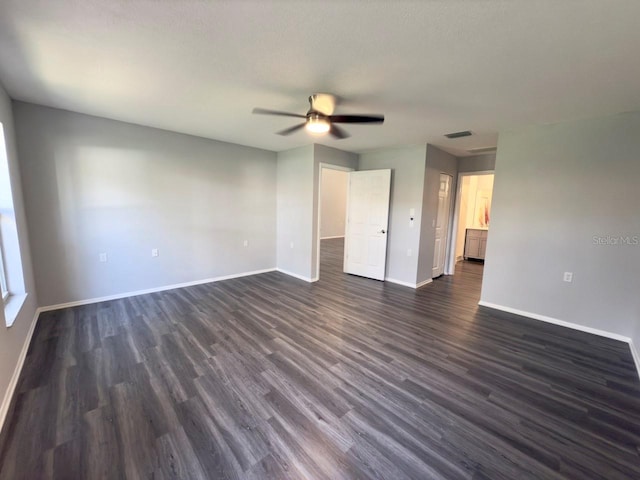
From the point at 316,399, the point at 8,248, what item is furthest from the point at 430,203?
the point at 8,248

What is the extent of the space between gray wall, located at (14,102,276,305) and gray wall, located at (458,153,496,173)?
3899 mm

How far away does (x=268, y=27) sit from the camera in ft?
5.19

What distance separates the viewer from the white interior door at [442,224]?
5062 millimetres

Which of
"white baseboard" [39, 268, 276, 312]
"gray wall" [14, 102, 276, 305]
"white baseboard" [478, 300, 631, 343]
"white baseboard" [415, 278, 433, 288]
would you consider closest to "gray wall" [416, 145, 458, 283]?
"white baseboard" [415, 278, 433, 288]

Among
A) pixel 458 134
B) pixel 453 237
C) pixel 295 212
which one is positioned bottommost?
pixel 453 237

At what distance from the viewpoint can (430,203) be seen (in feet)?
15.5

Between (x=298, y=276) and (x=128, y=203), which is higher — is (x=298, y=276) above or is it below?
below

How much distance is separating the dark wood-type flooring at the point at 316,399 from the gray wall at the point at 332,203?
268 inches

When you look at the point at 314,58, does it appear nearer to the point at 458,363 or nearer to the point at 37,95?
the point at 458,363

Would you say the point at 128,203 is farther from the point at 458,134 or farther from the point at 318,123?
the point at 458,134

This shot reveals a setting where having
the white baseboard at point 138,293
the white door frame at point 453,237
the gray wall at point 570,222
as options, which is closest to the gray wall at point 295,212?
the white baseboard at point 138,293

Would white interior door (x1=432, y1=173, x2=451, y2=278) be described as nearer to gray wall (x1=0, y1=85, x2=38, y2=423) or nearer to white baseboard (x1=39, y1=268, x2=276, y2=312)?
white baseboard (x1=39, y1=268, x2=276, y2=312)
